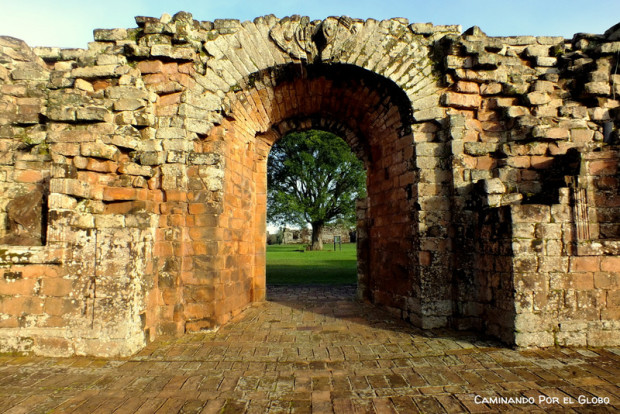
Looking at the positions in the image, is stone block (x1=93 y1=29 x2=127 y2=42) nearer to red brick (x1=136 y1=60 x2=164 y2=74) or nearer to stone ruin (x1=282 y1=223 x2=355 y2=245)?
red brick (x1=136 y1=60 x2=164 y2=74)

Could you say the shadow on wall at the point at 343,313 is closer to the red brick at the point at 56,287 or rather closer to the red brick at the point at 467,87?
the red brick at the point at 56,287

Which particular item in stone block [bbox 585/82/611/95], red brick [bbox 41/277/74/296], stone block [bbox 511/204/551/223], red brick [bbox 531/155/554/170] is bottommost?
red brick [bbox 41/277/74/296]

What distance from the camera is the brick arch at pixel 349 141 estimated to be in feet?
18.6

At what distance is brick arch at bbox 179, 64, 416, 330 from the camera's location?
5680 mm

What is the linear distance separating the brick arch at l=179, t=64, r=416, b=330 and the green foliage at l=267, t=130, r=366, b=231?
12.7 meters

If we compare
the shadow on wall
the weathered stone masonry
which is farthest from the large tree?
the weathered stone masonry

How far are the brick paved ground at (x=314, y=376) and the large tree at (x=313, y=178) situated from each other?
16.0 m

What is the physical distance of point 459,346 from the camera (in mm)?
4312

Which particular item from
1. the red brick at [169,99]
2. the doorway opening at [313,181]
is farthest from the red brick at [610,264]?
the doorway opening at [313,181]

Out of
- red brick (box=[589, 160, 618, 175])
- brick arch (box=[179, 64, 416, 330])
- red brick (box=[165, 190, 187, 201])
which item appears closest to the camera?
red brick (box=[589, 160, 618, 175])

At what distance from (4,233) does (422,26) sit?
7.42m

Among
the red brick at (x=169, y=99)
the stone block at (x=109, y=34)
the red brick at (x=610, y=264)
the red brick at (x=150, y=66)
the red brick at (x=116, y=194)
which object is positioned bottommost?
the red brick at (x=610, y=264)

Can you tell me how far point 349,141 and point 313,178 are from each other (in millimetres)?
13546

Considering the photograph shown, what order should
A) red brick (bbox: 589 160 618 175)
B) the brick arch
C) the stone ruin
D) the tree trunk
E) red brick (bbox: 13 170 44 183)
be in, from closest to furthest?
red brick (bbox: 589 160 618 175)
red brick (bbox: 13 170 44 183)
the brick arch
the tree trunk
the stone ruin
